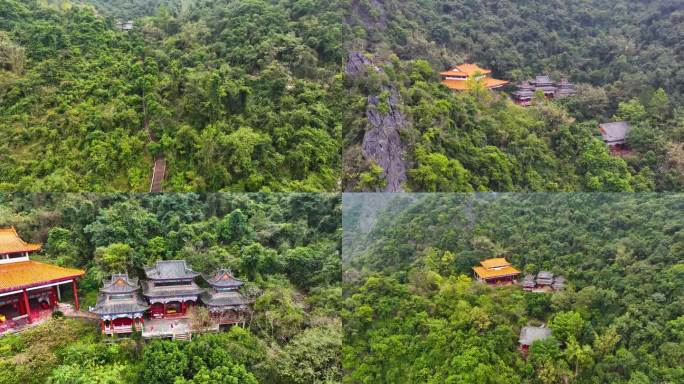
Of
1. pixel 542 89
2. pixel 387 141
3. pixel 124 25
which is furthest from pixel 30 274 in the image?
pixel 542 89

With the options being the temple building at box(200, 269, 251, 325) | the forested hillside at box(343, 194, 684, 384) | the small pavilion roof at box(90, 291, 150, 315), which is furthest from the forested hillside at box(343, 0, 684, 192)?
the small pavilion roof at box(90, 291, 150, 315)

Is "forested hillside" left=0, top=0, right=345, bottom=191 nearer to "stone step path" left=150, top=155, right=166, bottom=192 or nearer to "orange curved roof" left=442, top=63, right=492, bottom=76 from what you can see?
"stone step path" left=150, top=155, right=166, bottom=192

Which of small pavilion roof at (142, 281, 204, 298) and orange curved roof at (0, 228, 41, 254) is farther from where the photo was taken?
small pavilion roof at (142, 281, 204, 298)

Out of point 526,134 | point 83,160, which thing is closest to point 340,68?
point 526,134

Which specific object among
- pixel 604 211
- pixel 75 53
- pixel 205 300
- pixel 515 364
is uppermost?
pixel 75 53

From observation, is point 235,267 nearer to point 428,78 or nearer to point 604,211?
point 428,78

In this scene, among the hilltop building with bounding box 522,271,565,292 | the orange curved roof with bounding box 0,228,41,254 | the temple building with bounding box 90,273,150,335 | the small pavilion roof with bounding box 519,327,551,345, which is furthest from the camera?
the hilltop building with bounding box 522,271,565,292

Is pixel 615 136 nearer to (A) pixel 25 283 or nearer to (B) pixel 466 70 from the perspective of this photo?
(B) pixel 466 70
